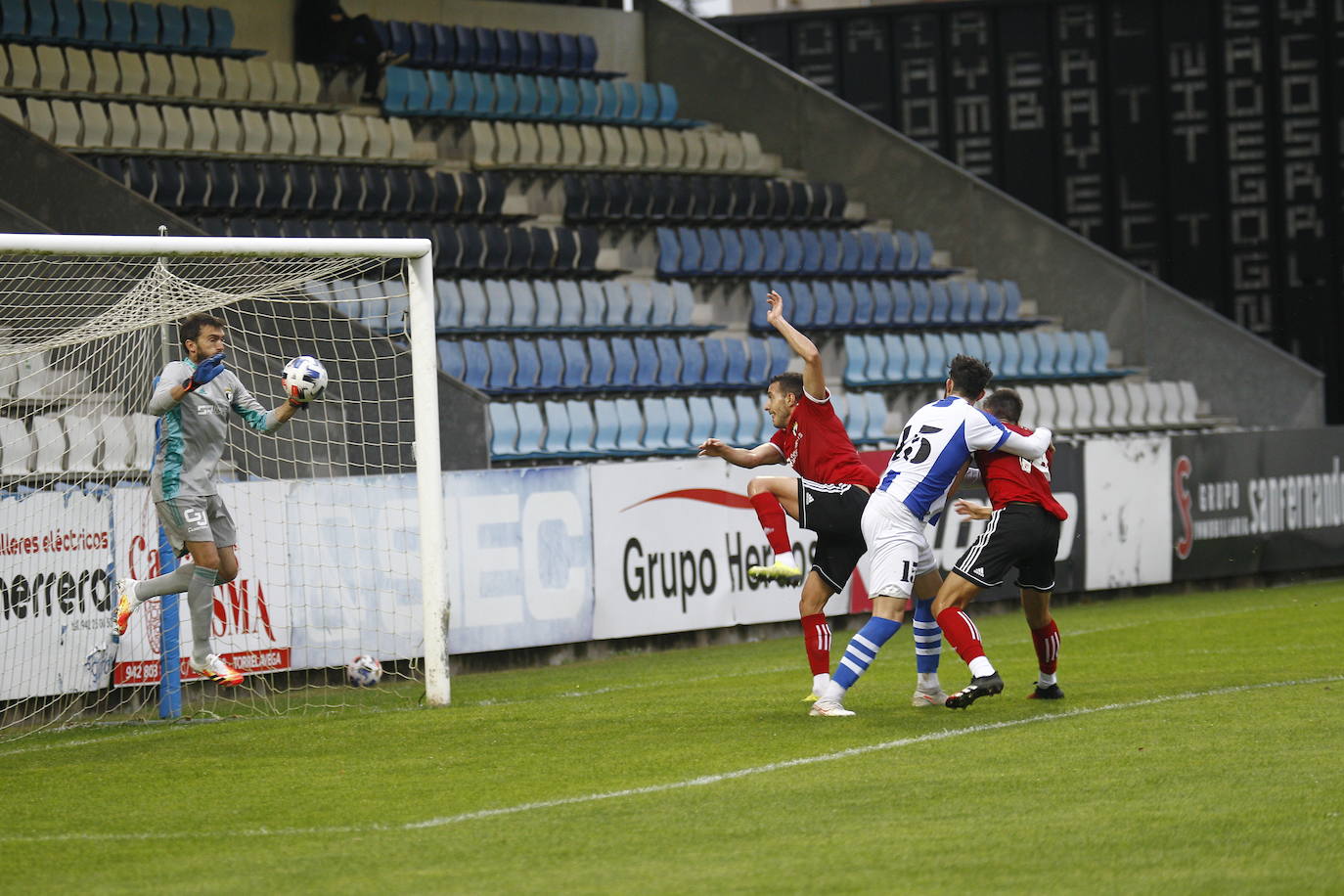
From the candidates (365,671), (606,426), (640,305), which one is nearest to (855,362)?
(640,305)

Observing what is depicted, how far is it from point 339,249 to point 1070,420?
13.0 m

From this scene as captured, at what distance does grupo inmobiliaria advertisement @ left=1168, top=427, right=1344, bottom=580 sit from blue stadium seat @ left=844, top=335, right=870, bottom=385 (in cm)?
413

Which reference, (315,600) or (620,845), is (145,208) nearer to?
(315,600)

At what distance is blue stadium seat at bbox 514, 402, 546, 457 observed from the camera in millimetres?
16531

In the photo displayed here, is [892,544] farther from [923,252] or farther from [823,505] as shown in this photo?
[923,252]

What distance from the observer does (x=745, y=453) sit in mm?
9406

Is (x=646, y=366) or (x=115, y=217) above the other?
(x=115, y=217)

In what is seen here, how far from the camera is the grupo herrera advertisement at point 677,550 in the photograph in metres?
13.6

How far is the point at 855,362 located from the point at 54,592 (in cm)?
1191

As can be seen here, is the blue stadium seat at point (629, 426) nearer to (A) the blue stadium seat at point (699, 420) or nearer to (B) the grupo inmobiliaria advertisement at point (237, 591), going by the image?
(A) the blue stadium seat at point (699, 420)

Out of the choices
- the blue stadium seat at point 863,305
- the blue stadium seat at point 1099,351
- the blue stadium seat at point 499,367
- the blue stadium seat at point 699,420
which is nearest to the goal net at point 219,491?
the blue stadium seat at point 499,367

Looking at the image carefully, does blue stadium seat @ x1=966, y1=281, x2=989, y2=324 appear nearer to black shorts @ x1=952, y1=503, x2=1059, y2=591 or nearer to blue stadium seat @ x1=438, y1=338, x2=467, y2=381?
blue stadium seat @ x1=438, y1=338, x2=467, y2=381

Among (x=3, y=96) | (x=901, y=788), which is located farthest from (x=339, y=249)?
(x=3, y=96)

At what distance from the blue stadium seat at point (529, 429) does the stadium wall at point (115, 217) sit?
2672 mm
